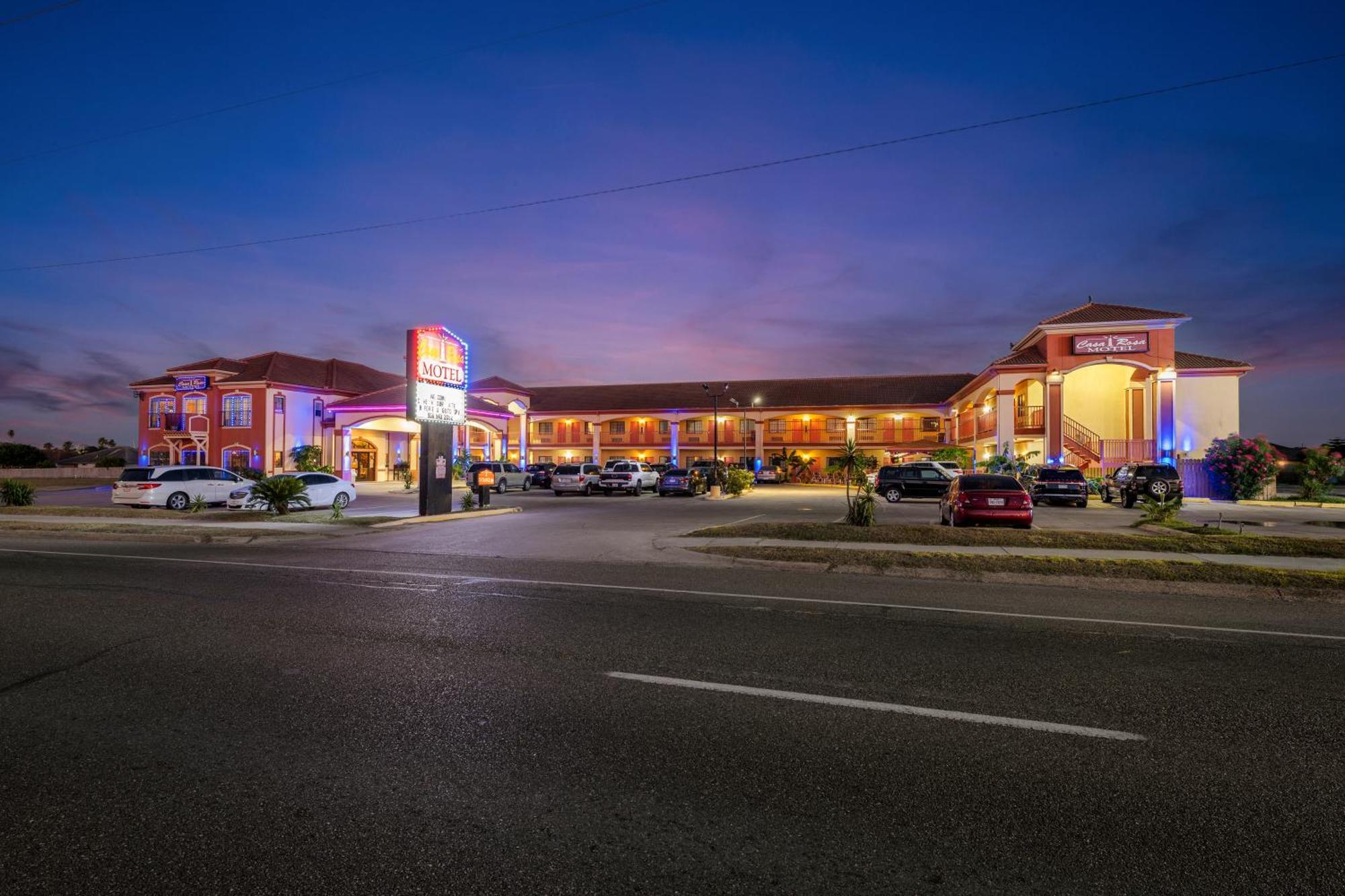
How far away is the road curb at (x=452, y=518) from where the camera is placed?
1941 cm

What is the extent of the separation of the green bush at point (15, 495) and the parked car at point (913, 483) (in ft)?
107

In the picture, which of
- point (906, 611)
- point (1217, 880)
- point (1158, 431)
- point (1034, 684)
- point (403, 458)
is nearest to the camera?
point (1217, 880)

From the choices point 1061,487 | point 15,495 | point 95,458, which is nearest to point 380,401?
point 15,495


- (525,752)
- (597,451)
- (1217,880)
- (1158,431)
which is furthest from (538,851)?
(597,451)

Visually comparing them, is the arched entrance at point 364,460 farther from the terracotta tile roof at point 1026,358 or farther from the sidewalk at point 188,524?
the terracotta tile roof at point 1026,358

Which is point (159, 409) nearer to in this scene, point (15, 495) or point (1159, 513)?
point (15, 495)

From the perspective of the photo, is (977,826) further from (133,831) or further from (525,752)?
(133,831)

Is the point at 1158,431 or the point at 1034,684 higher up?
the point at 1158,431

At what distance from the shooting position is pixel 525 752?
157 inches

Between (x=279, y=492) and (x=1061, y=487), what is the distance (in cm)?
2717

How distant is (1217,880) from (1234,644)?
481cm

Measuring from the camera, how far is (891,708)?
4.74 metres

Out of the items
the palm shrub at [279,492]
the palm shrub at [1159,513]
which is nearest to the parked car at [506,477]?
the palm shrub at [279,492]

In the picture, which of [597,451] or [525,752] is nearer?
[525,752]
